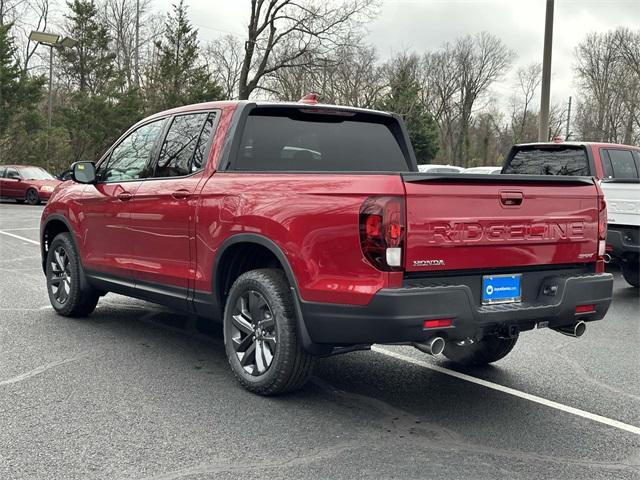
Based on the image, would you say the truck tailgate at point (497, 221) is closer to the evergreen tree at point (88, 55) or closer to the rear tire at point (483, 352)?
the rear tire at point (483, 352)

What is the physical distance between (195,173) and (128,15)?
55.8 m

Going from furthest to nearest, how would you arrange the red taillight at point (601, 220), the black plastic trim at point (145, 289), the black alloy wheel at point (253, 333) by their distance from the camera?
1. the black plastic trim at point (145, 289)
2. the red taillight at point (601, 220)
3. the black alloy wheel at point (253, 333)

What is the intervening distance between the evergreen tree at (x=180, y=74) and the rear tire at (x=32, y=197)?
14686 millimetres

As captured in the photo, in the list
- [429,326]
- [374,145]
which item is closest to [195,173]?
[374,145]

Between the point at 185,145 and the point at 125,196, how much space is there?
2.51ft

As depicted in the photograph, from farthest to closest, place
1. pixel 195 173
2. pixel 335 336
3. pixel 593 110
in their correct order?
pixel 593 110
pixel 195 173
pixel 335 336

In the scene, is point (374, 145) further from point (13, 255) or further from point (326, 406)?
point (13, 255)

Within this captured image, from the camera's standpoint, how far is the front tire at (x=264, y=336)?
13.5 feet

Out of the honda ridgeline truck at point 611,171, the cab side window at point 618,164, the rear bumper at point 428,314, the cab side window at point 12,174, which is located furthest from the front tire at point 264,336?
the cab side window at point 12,174

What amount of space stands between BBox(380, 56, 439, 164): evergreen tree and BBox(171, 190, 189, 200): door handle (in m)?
37.6

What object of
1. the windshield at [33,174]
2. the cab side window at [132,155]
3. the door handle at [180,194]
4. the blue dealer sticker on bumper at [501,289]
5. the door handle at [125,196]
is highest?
the cab side window at [132,155]

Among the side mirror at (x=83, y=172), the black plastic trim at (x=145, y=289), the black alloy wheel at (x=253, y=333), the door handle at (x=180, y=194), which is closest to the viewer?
the black alloy wheel at (x=253, y=333)

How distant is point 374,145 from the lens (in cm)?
532

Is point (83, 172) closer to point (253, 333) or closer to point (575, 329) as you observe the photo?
point (253, 333)
